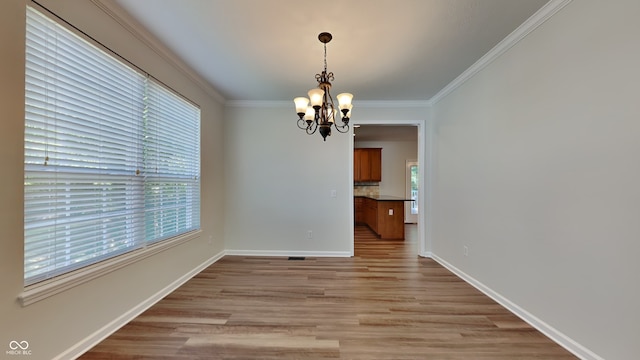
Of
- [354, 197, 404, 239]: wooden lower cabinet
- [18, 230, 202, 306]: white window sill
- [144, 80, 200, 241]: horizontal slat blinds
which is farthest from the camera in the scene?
[354, 197, 404, 239]: wooden lower cabinet

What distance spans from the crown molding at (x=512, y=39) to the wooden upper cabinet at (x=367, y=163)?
417 centimetres

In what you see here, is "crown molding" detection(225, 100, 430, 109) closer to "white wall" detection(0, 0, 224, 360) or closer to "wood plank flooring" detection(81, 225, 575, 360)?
"white wall" detection(0, 0, 224, 360)

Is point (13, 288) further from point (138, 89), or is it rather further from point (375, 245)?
point (375, 245)

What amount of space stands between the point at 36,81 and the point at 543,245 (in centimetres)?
A: 379

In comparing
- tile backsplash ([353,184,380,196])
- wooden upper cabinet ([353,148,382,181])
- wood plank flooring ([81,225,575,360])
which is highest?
wooden upper cabinet ([353,148,382,181])

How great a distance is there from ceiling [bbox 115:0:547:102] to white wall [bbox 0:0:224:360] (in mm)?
286

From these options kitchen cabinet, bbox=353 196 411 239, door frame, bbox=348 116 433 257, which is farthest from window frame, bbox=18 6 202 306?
kitchen cabinet, bbox=353 196 411 239

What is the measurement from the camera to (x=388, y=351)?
1.84 metres

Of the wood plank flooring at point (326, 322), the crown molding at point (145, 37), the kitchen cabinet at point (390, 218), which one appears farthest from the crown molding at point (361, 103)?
the wood plank flooring at point (326, 322)

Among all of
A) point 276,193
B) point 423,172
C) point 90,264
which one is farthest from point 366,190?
point 90,264

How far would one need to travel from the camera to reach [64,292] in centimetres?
166

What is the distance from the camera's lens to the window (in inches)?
59.2

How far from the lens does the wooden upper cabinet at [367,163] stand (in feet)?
25.1

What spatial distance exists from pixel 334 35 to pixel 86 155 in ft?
7.31
